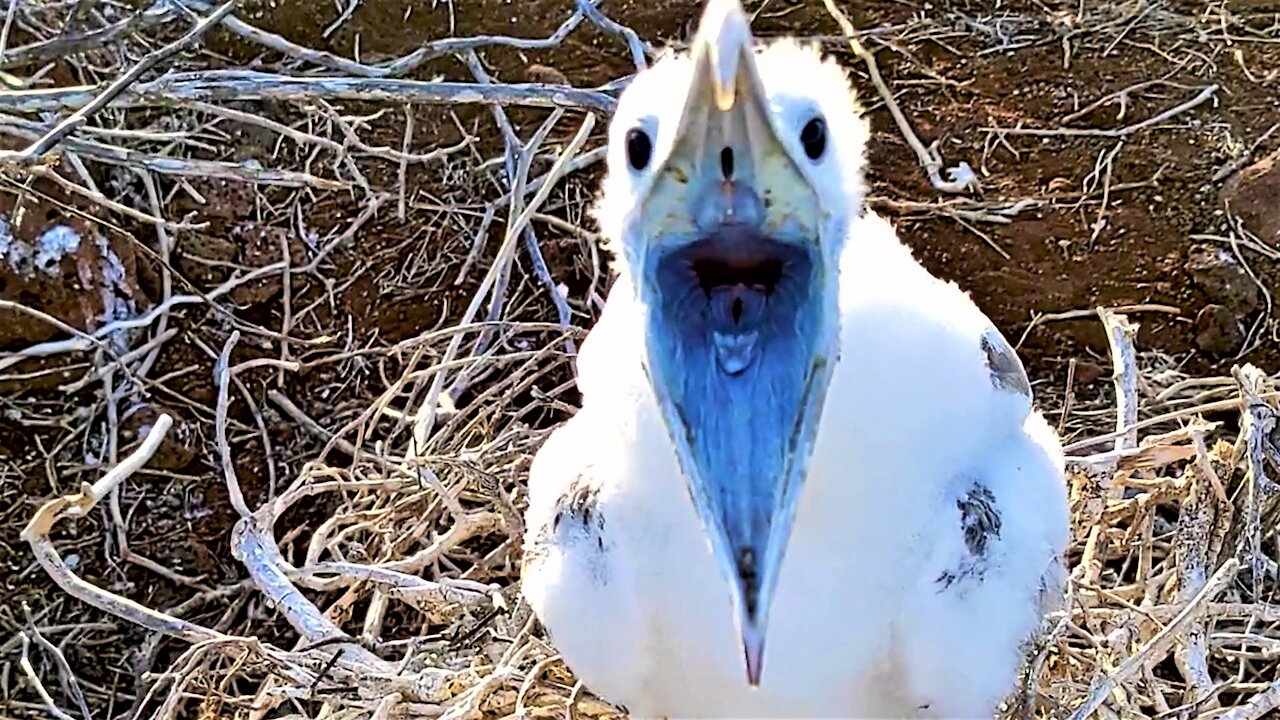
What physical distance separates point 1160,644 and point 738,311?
2.97 feet

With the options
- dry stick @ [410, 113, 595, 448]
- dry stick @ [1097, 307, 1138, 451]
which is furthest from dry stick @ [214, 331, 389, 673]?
dry stick @ [1097, 307, 1138, 451]

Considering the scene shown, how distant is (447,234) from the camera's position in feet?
9.77

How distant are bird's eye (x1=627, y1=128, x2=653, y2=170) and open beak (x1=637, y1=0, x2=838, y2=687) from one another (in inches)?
2.6

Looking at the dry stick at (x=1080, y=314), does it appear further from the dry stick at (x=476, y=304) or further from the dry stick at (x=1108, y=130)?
the dry stick at (x=476, y=304)

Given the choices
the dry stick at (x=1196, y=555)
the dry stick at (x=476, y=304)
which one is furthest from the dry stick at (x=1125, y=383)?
the dry stick at (x=476, y=304)

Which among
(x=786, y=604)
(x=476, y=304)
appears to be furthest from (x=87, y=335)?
(x=786, y=604)

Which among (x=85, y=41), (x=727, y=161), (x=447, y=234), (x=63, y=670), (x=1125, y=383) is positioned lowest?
(x=63, y=670)

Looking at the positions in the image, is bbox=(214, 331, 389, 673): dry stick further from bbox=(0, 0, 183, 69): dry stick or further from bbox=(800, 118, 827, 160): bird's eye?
bbox=(800, 118, 827, 160): bird's eye

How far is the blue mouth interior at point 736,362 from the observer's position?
101cm

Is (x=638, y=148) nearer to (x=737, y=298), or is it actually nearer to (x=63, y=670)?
(x=737, y=298)

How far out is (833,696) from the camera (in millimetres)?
1428

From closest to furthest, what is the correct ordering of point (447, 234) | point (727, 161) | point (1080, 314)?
point (727, 161) → point (1080, 314) → point (447, 234)

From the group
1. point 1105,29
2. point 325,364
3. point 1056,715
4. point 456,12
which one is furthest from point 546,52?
point 1056,715

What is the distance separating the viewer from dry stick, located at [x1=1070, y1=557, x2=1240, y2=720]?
5.06 ft
